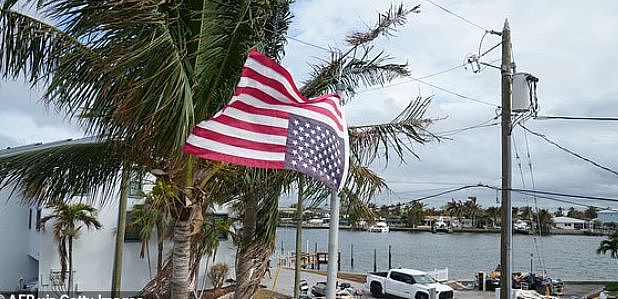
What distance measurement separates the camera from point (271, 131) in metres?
5.70

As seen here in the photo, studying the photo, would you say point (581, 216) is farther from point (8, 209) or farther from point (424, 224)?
point (8, 209)

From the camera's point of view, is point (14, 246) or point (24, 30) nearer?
point (24, 30)

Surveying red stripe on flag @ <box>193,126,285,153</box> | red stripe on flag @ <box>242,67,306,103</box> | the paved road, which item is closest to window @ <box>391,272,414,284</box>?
the paved road

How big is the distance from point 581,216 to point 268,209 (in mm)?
136880

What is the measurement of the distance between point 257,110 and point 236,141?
0.44 metres

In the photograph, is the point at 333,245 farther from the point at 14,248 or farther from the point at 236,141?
the point at 14,248

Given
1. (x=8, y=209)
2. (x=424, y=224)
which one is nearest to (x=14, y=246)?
(x=8, y=209)

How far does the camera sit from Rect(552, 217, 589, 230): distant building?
123m

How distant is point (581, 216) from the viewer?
130000 millimetres

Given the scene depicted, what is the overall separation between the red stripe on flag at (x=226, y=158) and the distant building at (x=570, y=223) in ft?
417

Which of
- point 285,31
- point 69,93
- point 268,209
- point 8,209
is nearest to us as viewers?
point 69,93

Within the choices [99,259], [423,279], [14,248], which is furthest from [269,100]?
[14,248]

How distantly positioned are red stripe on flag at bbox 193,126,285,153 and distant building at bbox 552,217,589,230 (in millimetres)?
126886

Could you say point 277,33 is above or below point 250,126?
above
